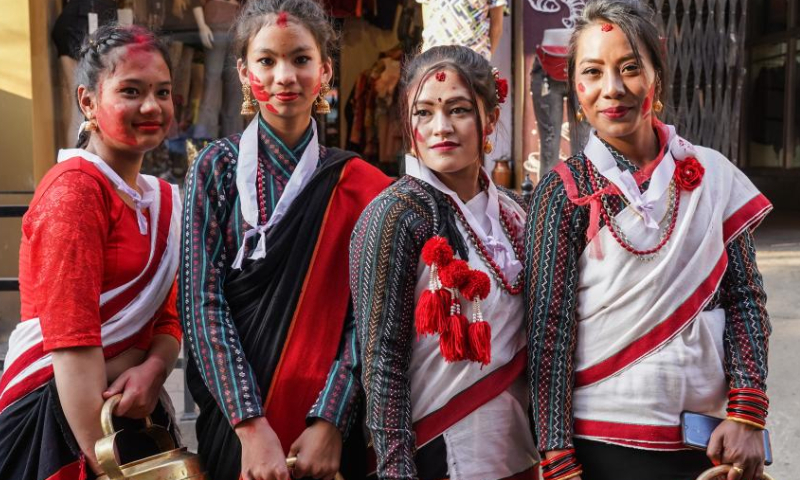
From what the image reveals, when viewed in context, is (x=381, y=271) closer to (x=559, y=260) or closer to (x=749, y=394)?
(x=559, y=260)

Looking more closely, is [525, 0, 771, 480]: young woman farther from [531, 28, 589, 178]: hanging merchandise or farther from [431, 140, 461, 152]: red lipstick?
[531, 28, 589, 178]: hanging merchandise

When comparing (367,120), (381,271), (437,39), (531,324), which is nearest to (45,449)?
(381,271)

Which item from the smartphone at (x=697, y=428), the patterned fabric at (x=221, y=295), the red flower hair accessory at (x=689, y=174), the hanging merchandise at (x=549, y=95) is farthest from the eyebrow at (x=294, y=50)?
the hanging merchandise at (x=549, y=95)

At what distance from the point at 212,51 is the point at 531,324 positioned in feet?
17.8

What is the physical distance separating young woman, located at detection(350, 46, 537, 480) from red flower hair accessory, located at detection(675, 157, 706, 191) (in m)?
0.41

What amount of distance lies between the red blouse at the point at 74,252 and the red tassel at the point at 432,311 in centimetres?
71

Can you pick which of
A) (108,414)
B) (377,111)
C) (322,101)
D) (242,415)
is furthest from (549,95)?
(108,414)

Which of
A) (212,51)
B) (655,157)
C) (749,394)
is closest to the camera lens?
(749,394)

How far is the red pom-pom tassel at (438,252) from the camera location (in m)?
1.88

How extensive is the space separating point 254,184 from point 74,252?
44cm

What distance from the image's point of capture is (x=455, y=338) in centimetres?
187

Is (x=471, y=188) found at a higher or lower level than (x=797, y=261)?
higher

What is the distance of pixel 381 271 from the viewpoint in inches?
75.9

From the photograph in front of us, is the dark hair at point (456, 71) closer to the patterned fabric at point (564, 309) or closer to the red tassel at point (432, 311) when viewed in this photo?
the patterned fabric at point (564, 309)
